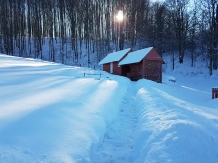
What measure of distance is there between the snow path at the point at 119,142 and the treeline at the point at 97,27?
28.6 meters

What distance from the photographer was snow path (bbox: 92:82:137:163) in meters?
3.94

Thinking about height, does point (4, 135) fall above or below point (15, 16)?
below

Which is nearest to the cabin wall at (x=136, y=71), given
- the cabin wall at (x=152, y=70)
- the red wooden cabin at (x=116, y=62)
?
the cabin wall at (x=152, y=70)

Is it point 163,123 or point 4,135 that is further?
point 163,123

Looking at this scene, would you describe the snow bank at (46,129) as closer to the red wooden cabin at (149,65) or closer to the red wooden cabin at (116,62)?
the red wooden cabin at (149,65)

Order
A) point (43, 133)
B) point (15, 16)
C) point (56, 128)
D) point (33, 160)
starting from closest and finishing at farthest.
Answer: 1. point (33, 160)
2. point (43, 133)
3. point (56, 128)
4. point (15, 16)

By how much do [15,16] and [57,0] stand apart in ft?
32.3

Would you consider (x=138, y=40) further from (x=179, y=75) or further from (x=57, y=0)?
(x=57, y=0)

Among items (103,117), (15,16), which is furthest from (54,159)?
(15,16)

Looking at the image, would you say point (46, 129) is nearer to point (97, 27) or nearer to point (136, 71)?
point (136, 71)

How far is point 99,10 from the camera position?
139 ft

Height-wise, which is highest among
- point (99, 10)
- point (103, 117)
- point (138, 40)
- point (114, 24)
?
point (99, 10)

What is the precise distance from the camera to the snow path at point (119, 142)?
155 inches

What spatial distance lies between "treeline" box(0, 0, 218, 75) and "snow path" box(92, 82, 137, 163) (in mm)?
28595
